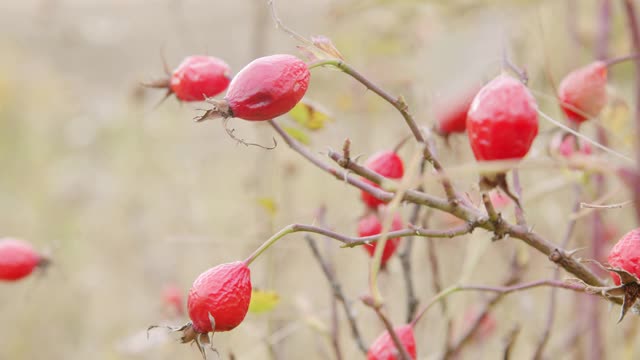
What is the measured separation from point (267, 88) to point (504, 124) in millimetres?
220

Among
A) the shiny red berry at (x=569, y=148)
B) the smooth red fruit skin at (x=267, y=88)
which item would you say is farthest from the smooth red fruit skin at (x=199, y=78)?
the shiny red berry at (x=569, y=148)

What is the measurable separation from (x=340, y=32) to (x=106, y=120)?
2.94 metres

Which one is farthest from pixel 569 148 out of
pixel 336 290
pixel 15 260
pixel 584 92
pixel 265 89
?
pixel 15 260

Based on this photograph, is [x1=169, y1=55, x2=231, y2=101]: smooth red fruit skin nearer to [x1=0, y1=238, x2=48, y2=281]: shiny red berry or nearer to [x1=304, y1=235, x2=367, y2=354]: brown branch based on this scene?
[x1=304, y1=235, x2=367, y2=354]: brown branch

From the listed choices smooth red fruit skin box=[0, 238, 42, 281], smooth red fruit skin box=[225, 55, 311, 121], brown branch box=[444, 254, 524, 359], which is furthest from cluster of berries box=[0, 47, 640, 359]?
smooth red fruit skin box=[0, 238, 42, 281]

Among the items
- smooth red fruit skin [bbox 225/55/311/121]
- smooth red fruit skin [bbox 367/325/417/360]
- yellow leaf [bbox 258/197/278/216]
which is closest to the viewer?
smooth red fruit skin [bbox 225/55/311/121]

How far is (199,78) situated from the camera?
0.88 metres

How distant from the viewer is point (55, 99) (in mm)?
5406

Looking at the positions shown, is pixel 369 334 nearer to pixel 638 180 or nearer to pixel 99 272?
pixel 638 180

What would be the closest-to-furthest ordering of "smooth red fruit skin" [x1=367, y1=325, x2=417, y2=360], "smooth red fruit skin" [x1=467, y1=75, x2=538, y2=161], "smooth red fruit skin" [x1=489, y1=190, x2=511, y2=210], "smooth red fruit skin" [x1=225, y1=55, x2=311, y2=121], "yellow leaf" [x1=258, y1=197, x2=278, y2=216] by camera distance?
"smooth red fruit skin" [x1=467, y1=75, x2=538, y2=161]
"smooth red fruit skin" [x1=225, y1=55, x2=311, y2=121]
"smooth red fruit skin" [x1=367, y1=325, x2=417, y2=360]
"yellow leaf" [x1=258, y1=197, x2=278, y2=216]
"smooth red fruit skin" [x1=489, y1=190, x2=511, y2=210]

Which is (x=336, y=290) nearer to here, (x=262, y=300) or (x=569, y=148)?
(x=262, y=300)

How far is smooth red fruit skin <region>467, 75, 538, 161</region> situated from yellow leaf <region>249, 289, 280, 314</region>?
0.44 meters

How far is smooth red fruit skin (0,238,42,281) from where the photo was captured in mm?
1206

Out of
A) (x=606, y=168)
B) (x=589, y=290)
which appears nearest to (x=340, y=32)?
(x=589, y=290)
